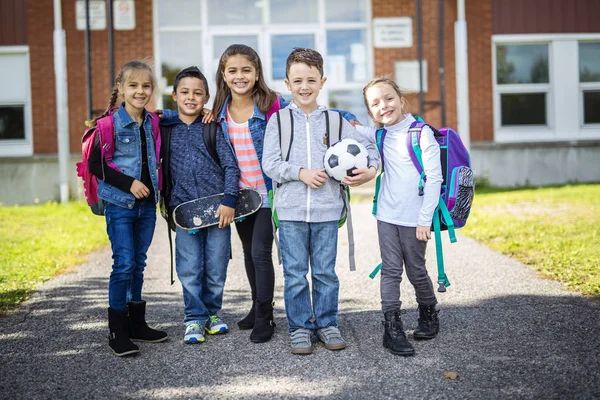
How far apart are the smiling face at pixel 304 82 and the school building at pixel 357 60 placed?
337 inches

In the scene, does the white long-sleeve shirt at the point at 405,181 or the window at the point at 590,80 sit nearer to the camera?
the white long-sleeve shirt at the point at 405,181

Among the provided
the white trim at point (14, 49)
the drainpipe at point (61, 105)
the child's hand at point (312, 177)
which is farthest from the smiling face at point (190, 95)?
the white trim at point (14, 49)

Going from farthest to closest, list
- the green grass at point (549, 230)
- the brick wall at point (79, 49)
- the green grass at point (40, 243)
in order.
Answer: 1. the brick wall at point (79, 49)
2. the green grass at point (40, 243)
3. the green grass at point (549, 230)

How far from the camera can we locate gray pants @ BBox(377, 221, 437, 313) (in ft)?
12.4

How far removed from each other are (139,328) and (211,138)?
4.02 ft

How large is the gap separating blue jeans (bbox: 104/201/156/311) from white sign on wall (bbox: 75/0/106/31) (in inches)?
365

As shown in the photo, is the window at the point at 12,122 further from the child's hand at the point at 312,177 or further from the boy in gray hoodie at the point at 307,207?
the child's hand at the point at 312,177

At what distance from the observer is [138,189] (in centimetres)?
375

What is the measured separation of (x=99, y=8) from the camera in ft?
39.7

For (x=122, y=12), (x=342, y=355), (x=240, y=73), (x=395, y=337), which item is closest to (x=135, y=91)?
(x=240, y=73)

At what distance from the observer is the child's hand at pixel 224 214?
12.7 ft

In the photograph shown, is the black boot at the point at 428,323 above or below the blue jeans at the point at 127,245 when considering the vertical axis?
below

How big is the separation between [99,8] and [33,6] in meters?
1.25

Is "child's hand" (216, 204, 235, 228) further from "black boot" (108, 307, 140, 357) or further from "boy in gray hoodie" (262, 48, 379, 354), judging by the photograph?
"black boot" (108, 307, 140, 357)
